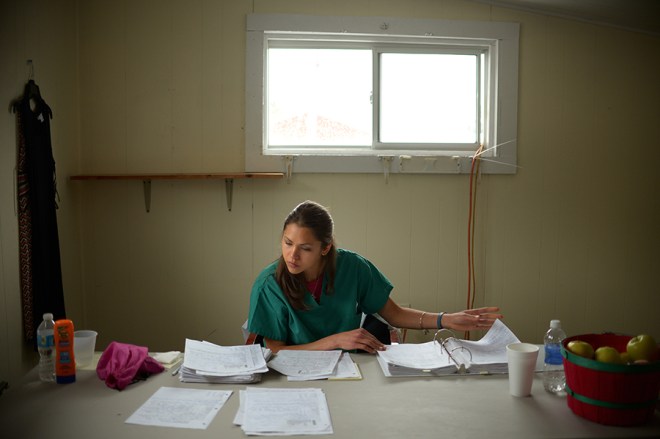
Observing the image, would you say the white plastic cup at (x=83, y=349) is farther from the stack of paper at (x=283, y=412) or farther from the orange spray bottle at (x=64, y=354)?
the stack of paper at (x=283, y=412)

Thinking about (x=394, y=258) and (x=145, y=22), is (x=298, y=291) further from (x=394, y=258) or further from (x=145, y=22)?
(x=145, y=22)

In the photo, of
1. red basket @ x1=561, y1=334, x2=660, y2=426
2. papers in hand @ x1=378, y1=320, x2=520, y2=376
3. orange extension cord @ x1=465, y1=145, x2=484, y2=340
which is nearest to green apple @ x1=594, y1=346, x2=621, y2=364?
red basket @ x1=561, y1=334, x2=660, y2=426

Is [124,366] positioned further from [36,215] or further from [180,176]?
[180,176]

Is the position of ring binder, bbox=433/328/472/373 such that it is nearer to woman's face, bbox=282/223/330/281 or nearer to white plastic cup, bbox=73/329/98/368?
woman's face, bbox=282/223/330/281

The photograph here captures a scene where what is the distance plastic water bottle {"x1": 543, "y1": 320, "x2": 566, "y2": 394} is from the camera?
167 cm

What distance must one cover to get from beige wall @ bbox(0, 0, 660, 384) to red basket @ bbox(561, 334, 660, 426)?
185cm

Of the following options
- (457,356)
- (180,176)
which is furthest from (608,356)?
(180,176)

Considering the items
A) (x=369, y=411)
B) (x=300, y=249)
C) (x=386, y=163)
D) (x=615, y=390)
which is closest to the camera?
(x=615, y=390)

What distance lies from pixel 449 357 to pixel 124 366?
1.01 m

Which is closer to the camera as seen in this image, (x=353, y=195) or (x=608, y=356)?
(x=608, y=356)

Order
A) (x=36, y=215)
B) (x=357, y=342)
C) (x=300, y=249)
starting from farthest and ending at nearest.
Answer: (x=36, y=215)
(x=300, y=249)
(x=357, y=342)

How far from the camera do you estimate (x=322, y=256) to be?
228 cm

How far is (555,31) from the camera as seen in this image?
3.28 meters

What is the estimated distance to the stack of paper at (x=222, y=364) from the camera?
5.63ft
